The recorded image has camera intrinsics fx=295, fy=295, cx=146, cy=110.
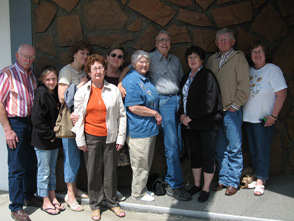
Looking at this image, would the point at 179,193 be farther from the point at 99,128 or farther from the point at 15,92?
the point at 15,92

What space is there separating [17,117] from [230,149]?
2.45 m

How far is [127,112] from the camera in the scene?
333 centimetres

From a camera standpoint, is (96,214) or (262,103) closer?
(96,214)

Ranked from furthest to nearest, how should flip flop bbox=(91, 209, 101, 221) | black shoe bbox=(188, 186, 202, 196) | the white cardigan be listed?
1. black shoe bbox=(188, 186, 202, 196)
2. flip flop bbox=(91, 209, 101, 221)
3. the white cardigan

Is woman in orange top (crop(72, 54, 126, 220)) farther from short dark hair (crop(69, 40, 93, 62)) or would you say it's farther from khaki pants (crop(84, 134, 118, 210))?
short dark hair (crop(69, 40, 93, 62))

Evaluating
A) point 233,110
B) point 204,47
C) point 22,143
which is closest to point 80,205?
point 22,143

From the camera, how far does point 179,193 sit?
3479 millimetres

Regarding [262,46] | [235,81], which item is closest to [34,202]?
[235,81]

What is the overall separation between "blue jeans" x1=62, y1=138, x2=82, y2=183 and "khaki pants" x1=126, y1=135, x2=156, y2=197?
2.00ft

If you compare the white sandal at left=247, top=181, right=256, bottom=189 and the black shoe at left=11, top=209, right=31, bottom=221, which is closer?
the black shoe at left=11, top=209, right=31, bottom=221

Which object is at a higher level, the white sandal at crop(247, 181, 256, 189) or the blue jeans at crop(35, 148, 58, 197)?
the blue jeans at crop(35, 148, 58, 197)

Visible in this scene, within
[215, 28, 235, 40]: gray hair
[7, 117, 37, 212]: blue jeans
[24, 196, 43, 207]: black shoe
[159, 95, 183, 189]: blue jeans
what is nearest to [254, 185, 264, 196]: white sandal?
[159, 95, 183, 189]: blue jeans

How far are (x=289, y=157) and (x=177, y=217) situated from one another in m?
1.79

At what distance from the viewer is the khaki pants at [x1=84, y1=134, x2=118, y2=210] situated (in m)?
3.14
